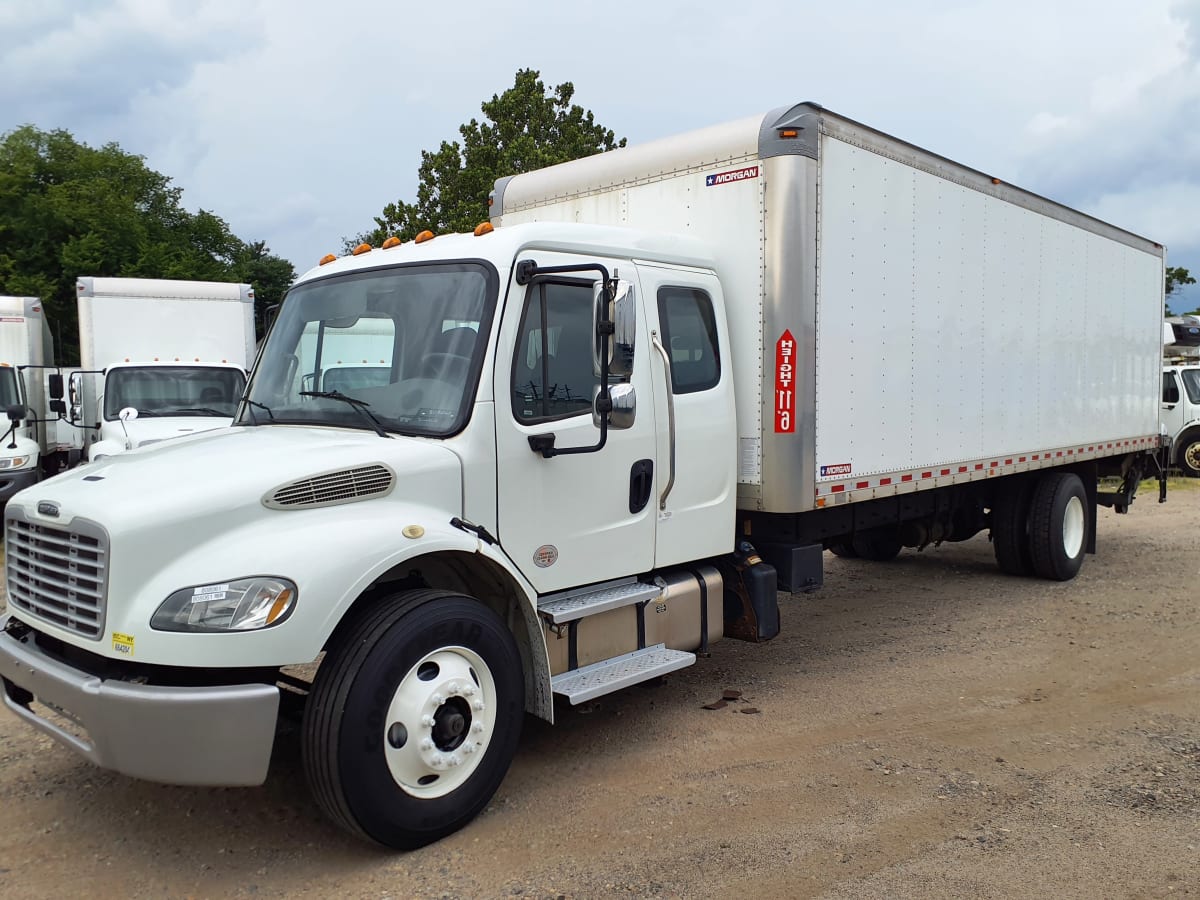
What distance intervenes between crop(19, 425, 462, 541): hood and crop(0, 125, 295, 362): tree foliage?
2352 cm

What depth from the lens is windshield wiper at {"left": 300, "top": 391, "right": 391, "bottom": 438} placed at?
436 cm

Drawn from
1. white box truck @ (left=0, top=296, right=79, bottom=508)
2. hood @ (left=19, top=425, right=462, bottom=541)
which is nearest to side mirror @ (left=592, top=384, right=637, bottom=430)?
hood @ (left=19, top=425, right=462, bottom=541)

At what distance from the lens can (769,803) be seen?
4.50m

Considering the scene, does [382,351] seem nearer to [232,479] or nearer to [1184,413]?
[232,479]

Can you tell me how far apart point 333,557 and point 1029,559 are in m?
7.73

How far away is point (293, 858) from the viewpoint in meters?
3.98

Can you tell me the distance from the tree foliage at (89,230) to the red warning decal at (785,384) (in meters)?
24.0

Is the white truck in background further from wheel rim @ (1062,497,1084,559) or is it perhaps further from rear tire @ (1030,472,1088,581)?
rear tire @ (1030,472,1088,581)

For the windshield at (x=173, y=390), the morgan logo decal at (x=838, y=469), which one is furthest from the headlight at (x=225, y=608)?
the windshield at (x=173, y=390)

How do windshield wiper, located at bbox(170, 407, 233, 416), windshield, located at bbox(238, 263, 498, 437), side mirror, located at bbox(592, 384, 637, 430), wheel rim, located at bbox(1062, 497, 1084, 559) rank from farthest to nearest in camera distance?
windshield wiper, located at bbox(170, 407, 233, 416)
wheel rim, located at bbox(1062, 497, 1084, 559)
side mirror, located at bbox(592, 384, 637, 430)
windshield, located at bbox(238, 263, 498, 437)

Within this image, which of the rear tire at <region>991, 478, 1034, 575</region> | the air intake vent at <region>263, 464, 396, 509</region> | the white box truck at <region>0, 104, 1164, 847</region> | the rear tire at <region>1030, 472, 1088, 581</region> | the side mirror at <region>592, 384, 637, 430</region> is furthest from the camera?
the rear tire at <region>991, 478, 1034, 575</region>

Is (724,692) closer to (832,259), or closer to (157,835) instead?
(832,259)

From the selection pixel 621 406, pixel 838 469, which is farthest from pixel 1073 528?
pixel 621 406

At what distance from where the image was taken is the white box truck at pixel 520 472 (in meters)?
3.58
